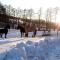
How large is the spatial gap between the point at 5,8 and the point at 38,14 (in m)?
19.3

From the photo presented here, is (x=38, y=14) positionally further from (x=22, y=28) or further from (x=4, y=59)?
(x=4, y=59)

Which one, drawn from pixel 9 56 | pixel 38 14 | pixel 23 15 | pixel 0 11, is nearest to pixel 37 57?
pixel 9 56

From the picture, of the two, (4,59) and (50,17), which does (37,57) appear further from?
(50,17)

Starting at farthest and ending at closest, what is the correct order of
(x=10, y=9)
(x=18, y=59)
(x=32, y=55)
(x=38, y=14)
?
(x=38, y=14) < (x=10, y=9) < (x=32, y=55) < (x=18, y=59)

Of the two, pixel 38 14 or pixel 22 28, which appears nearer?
pixel 22 28

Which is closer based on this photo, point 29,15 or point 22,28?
point 22,28

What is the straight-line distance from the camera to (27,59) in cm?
1028

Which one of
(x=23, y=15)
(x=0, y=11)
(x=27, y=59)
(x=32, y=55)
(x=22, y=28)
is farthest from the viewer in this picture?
(x=23, y=15)

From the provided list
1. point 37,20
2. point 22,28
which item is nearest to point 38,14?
point 37,20

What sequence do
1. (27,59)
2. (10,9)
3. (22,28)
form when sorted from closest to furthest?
1. (27,59)
2. (22,28)
3. (10,9)

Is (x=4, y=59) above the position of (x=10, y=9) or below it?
below

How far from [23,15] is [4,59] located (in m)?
72.1

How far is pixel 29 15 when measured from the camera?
84.5 meters

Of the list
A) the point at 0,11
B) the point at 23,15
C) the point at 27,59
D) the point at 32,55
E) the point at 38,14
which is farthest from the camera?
the point at 38,14
